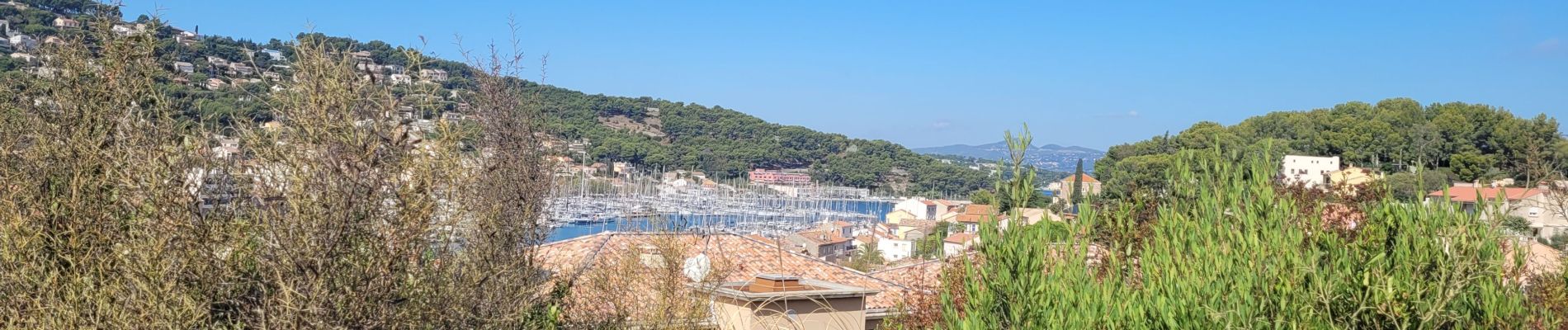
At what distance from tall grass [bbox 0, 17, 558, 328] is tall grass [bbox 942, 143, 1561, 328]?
2.17 m

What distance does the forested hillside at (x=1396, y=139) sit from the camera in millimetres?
47375

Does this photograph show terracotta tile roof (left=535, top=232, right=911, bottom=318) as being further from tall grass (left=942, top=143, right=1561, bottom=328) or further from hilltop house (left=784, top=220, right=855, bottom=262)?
hilltop house (left=784, top=220, right=855, bottom=262)

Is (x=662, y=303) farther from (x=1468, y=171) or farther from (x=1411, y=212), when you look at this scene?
(x=1468, y=171)

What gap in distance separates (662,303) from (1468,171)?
48.9 meters

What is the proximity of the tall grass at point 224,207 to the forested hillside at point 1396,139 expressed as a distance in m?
40.9

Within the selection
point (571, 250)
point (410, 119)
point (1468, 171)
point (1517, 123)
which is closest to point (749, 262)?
point (571, 250)

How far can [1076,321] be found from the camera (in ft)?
13.7

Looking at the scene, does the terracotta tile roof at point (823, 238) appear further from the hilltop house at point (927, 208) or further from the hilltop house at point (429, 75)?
the hilltop house at point (429, 75)

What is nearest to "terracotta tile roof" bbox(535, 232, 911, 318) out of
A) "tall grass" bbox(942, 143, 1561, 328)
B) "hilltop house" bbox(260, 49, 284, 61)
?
"hilltop house" bbox(260, 49, 284, 61)

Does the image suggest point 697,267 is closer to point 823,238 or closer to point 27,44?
point 27,44

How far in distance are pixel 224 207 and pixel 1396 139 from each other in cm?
5673

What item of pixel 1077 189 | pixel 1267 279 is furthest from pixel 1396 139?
pixel 1267 279

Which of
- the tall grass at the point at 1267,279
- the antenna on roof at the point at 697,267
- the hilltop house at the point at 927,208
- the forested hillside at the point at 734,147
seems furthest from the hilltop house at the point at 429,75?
the forested hillside at the point at 734,147

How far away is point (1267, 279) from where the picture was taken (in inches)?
166
